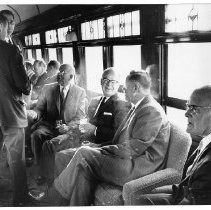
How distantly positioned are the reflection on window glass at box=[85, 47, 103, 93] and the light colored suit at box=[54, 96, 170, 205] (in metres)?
0.49

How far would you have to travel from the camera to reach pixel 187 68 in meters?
2.42

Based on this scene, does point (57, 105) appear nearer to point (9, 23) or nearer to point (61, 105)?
point (61, 105)

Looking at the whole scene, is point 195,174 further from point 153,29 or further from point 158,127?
point 153,29

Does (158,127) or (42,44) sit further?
(42,44)

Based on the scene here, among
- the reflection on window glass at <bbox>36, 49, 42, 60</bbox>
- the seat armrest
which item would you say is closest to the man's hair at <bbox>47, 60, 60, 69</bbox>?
the reflection on window glass at <bbox>36, 49, 42, 60</bbox>

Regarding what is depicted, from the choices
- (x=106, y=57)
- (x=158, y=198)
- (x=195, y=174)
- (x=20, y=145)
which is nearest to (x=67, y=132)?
(x=20, y=145)

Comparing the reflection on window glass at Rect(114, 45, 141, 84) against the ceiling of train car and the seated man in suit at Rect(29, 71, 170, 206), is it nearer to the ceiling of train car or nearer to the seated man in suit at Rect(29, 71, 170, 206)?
the seated man in suit at Rect(29, 71, 170, 206)

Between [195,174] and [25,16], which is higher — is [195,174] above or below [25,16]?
below

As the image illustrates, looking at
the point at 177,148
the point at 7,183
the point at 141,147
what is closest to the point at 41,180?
the point at 7,183

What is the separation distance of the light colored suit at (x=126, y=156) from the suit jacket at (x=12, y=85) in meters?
0.61

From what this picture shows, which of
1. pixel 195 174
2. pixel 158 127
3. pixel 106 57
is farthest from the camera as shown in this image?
pixel 106 57

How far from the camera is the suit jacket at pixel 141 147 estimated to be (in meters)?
2.27
